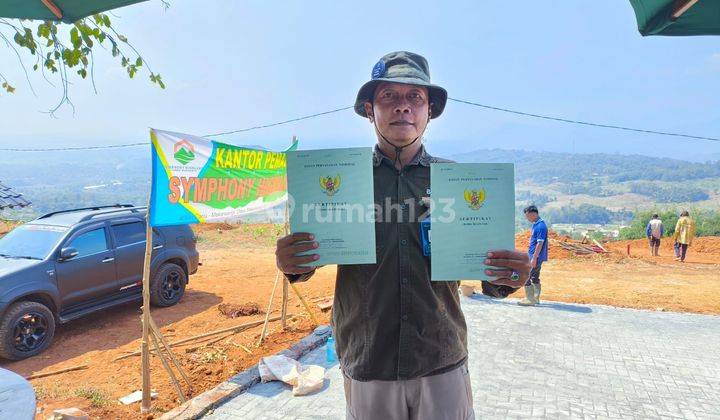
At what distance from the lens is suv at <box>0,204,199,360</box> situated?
5637 mm

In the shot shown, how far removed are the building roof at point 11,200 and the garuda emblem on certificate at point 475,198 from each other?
594 inches

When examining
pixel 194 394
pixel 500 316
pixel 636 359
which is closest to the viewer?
pixel 194 394

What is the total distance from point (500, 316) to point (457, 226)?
5.40 meters

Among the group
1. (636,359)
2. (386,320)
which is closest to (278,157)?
(386,320)

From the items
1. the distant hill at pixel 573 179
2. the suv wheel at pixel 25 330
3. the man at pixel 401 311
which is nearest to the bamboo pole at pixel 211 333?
the suv wheel at pixel 25 330

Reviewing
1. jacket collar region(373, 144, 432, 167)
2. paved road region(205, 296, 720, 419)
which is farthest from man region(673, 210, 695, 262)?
jacket collar region(373, 144, 432, 167)

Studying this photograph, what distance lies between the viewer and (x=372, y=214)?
5.38ft

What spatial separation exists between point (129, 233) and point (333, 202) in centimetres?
697

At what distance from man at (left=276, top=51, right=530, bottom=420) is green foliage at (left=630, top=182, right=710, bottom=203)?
333 feet

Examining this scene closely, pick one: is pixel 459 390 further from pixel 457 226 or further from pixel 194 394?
pixel 194 394

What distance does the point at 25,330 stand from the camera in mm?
5668

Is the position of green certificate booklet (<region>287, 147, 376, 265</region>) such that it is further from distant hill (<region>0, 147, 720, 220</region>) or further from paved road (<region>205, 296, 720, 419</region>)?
distant hill (<region>0, 147, 720, 220</region>)

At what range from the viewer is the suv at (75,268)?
18.5 feet

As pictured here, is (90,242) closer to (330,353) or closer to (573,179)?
(330,353)
